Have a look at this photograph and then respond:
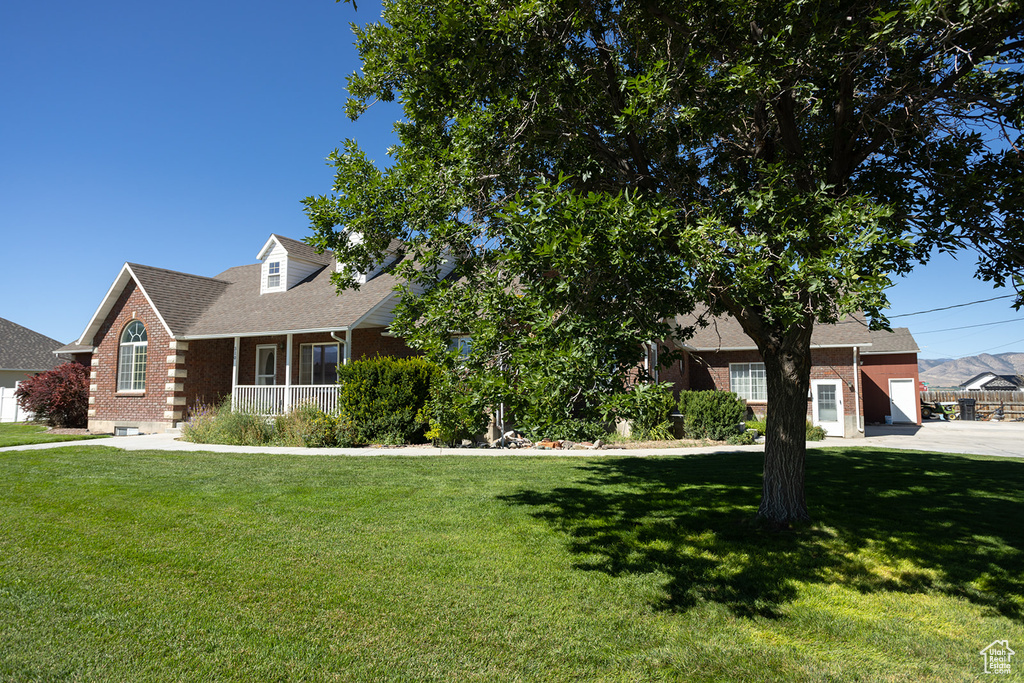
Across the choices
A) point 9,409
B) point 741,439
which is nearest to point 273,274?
point 741,439

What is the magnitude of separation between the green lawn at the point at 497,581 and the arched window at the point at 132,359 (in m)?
12.4

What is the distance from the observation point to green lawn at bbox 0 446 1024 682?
4.09m

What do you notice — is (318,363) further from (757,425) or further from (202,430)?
(757,425)

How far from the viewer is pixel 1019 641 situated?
4582mm

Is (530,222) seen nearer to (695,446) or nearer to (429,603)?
(429,603)

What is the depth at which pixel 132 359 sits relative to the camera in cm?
2159

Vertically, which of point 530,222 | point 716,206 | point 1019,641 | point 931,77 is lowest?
point 1019,641

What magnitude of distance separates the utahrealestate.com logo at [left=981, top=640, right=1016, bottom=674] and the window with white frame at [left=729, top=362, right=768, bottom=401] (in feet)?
64.5

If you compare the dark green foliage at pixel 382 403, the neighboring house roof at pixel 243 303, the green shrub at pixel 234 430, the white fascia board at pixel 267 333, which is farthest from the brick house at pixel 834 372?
the green shrub at pixel 234 430

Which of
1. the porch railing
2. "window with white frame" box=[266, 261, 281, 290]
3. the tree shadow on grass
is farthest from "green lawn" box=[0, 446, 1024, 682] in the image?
"window with white frame" box=[266, 261, 281, 290]

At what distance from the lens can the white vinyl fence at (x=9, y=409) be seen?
2961 centimetres

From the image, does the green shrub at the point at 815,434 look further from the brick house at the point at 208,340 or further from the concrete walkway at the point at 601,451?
the brick house at the point at 208,340

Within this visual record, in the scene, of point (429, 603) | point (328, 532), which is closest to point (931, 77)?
point (429, 603)

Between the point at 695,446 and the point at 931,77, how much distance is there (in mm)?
11444
